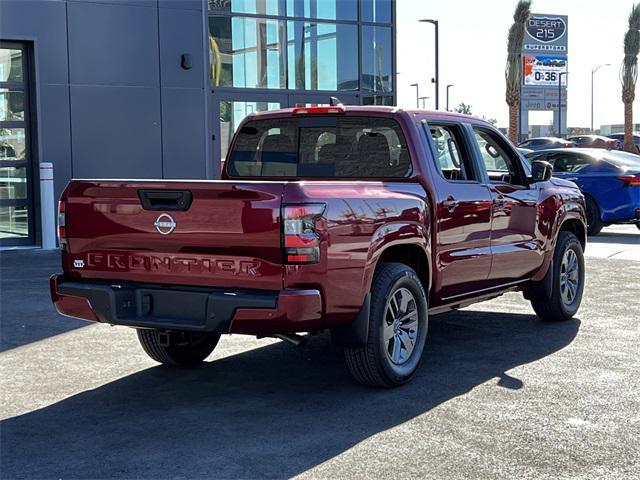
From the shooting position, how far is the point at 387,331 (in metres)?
6.24

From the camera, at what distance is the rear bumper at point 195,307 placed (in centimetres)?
540

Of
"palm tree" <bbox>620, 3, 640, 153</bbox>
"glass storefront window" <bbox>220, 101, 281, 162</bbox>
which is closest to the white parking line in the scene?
"glass storefront window" <bbox>220, 101, 281, 162</bbox>

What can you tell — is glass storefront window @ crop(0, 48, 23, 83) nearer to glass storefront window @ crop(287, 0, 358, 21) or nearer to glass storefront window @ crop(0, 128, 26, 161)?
glass storefront window @ crop(0, 128, 26, 161)

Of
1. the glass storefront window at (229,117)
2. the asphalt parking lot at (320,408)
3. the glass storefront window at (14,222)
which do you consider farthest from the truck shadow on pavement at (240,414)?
the glass storefront window at (229,117)

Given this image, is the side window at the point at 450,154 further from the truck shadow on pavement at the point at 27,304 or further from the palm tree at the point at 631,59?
the palm tree at the point at 631,59

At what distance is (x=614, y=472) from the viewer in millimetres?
4598

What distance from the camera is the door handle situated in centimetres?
687

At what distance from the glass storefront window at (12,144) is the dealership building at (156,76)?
0.02m

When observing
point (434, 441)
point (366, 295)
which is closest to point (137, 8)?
point (366, 295)

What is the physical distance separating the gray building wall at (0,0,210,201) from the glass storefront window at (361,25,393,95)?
12.7 feet

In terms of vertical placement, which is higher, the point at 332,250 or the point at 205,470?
the point at 332,250

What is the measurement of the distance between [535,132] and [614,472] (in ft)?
390

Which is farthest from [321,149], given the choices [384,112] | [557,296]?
[557,296]

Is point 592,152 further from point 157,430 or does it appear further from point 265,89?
point 157,430
